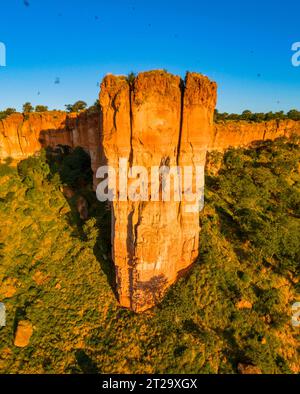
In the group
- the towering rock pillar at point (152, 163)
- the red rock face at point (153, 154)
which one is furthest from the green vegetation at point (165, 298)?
the towering rock pillar at point (152, 163)

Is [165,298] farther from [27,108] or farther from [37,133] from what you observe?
[27,108]

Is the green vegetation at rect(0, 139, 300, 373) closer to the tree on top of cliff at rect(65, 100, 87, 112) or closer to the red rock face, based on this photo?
the red rock face

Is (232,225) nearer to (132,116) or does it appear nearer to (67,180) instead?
(132,116)

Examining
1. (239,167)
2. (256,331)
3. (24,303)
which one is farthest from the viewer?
(239,167)

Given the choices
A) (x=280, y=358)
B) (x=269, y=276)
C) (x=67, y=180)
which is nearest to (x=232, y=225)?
(x=269, y=276)

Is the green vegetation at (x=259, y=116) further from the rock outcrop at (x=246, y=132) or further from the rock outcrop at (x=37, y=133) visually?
the rock outcrop at (x=37, y=133)

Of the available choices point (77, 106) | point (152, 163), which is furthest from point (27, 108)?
point (152, 163)
